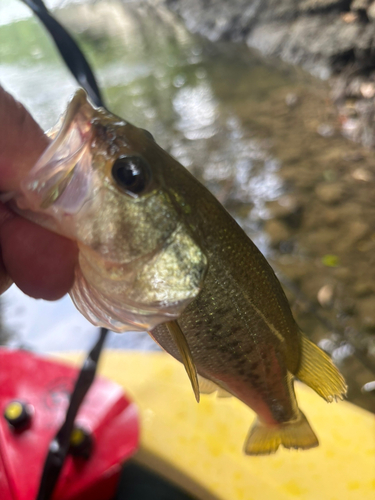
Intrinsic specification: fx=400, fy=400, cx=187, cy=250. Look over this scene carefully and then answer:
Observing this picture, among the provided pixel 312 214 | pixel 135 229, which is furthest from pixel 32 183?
pixel 312 214

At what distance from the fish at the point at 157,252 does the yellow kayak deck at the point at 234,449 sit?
46 cm

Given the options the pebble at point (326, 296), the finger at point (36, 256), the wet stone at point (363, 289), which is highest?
the finger at point (36, 256)

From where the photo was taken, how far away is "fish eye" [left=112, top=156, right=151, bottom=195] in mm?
457

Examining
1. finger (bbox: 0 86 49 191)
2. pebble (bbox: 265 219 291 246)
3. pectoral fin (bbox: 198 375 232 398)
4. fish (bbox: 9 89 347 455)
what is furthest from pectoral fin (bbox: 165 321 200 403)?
pebble (bbox: 265 219 291 246)

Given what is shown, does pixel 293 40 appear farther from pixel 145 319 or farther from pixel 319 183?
pixel 145 319

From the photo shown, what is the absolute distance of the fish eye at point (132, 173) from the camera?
457 mm

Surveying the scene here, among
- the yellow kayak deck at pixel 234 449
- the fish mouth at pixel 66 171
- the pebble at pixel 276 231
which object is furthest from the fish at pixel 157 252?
the pebble at pixel 276 231

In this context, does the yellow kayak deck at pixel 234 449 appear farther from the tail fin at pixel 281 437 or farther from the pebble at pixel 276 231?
the pebble at pixel 276 231

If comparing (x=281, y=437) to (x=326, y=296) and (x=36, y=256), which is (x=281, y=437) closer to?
(x=36, y=256)

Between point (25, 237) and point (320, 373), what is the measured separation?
41 cm

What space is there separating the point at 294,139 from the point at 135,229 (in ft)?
8.89

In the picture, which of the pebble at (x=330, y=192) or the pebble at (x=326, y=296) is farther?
the pebble at (x=330, y=192)

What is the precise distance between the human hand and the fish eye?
0.11 metres

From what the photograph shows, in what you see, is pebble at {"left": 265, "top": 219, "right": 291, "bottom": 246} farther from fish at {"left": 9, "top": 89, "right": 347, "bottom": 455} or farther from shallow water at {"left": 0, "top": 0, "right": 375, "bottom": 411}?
fish at {"left": 9, "top": 89, "right": 347, "bottom": 455}
